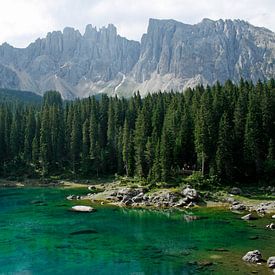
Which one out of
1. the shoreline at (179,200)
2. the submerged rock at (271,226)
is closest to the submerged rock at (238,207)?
the shoreline at (179,200)

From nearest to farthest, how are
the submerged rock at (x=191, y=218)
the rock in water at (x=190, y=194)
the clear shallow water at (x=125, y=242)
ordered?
the clear shallow water at (x=125, y=242) → the submerged rock at (x=191, y=218) → the rock in water at (x=190, y=194)

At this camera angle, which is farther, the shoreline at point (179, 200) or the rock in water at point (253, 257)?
the shoreline at point (179, 200)

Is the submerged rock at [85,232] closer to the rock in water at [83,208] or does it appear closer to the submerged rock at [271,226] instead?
the rock in water at [83,208]

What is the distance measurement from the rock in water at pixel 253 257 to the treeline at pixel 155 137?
4645 cm

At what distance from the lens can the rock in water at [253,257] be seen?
44.2 meters

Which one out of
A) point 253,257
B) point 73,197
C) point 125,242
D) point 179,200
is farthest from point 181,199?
point 253,257

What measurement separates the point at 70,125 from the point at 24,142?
16721 mm

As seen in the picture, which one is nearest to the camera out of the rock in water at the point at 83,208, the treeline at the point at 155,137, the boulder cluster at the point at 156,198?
the rock in water at the point at 83,208

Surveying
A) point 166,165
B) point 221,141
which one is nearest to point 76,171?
point 166,165

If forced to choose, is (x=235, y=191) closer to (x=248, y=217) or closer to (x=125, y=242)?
(x=248, y=217)

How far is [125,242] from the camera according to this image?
55.8m

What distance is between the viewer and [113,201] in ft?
284

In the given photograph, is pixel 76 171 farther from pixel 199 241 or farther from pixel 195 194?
pixel 199 241

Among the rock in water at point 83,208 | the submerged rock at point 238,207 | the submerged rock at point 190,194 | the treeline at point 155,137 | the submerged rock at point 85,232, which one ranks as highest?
the treeline at point 155,137
